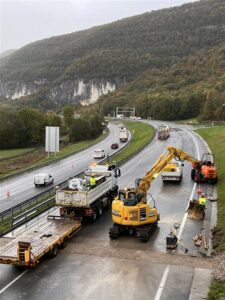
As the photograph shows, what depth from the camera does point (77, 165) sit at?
6262 centimetres

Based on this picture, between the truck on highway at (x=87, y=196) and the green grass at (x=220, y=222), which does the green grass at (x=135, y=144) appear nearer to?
the green grass at (x=220, y=222)

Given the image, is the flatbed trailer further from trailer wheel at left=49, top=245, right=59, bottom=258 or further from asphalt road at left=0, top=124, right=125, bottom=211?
asphalt road at left=0, top=124, right=125, bottom=211

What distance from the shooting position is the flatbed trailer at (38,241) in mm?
20391

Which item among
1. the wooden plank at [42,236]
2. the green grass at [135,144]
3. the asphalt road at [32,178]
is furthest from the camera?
the green grass at [135,144]

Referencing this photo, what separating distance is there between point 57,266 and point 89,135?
9639cm

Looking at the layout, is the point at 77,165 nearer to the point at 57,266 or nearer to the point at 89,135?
the point at 57,266

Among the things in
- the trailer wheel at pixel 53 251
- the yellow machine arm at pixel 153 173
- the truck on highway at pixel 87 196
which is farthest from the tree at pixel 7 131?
the trailer wheel at pixel 53 251

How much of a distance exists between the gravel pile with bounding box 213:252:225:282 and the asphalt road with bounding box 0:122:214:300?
1.87ft

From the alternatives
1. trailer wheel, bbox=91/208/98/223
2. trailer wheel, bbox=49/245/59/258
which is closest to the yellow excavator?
trailer wheel, bbox=91/208/98/223

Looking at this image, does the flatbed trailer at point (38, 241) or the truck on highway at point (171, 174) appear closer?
the flatbed trailer at point (38, 241)

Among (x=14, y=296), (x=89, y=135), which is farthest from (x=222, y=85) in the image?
(x=14, y=296)

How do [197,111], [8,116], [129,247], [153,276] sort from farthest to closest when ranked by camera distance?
[197,111]
[8,116]
[129,247]
[153,276]

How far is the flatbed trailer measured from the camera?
66.9 feet

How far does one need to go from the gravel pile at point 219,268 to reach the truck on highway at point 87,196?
9.34 m
